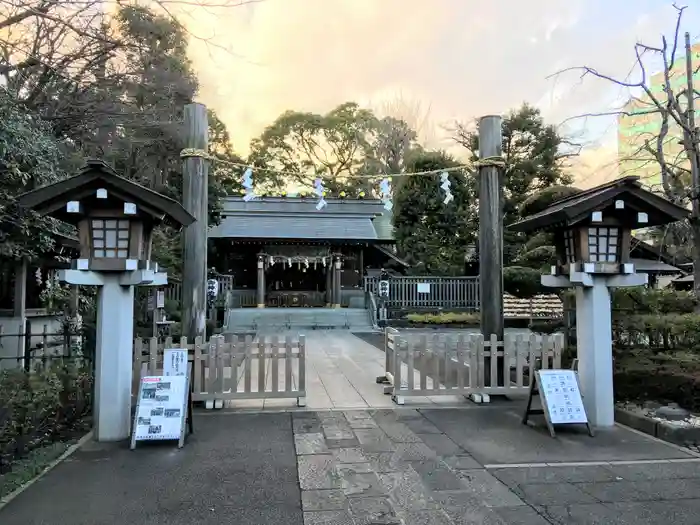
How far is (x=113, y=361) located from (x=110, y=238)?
141cm

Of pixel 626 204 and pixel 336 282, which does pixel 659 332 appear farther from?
pixel 336 282

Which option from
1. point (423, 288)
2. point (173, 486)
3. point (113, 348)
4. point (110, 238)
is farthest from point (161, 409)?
point (423, 288)

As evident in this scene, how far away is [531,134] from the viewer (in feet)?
94.2

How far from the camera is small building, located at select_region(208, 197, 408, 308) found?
26.9 meters

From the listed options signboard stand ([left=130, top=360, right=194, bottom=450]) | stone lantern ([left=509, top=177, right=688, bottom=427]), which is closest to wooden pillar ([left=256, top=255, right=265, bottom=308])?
signboard stand ([left=130, top=360, right=194, bottom=450])

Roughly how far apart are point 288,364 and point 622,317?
6507 millimetres

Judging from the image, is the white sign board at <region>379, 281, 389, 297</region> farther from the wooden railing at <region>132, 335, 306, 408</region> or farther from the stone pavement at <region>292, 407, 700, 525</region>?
the stone pavement at <region>292, 407, 700, 525</region>

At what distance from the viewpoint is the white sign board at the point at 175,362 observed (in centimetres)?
577

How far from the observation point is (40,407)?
5.22 m

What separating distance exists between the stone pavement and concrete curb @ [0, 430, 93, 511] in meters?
2.29

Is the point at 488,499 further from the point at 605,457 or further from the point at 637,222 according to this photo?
the point at 637,222

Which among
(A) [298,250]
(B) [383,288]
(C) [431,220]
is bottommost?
(B) [383,288]

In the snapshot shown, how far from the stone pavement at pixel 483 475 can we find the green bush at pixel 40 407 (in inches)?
107

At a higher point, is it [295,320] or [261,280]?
[261,280]
